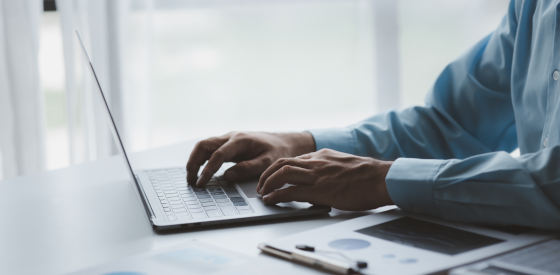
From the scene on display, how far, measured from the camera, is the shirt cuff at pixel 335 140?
131cm

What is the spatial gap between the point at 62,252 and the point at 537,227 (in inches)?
22.8

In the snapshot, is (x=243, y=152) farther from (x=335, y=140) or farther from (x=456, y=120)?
(x=456, y=120)

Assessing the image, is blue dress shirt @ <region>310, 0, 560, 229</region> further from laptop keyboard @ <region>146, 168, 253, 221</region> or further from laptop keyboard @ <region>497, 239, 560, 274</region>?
laptop keyboard @ <region>146, 168, 253, 221</region>

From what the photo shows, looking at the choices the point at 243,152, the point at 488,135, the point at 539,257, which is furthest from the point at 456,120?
the point at 539,257

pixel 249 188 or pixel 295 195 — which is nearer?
pixel 295 195

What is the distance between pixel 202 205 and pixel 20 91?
142cm

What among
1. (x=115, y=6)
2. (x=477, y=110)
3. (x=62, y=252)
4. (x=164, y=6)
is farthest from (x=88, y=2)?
(x=62, y=252)

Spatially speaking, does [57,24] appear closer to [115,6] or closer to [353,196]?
[115,6]

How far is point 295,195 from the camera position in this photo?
3.24ft

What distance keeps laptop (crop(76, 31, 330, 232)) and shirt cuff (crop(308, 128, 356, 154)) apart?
207 mm

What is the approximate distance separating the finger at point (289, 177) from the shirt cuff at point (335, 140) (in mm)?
301

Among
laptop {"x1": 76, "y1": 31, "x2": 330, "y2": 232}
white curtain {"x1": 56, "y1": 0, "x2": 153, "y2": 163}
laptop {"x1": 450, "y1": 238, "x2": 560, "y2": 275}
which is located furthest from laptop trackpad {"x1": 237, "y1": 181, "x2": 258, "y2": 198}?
white curtain {"x1": 56, "y1": 0, "x2": 153, "y2": 163}

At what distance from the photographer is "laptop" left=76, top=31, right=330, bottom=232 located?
0.94 metres

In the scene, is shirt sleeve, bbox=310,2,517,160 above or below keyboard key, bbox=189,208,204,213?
above
